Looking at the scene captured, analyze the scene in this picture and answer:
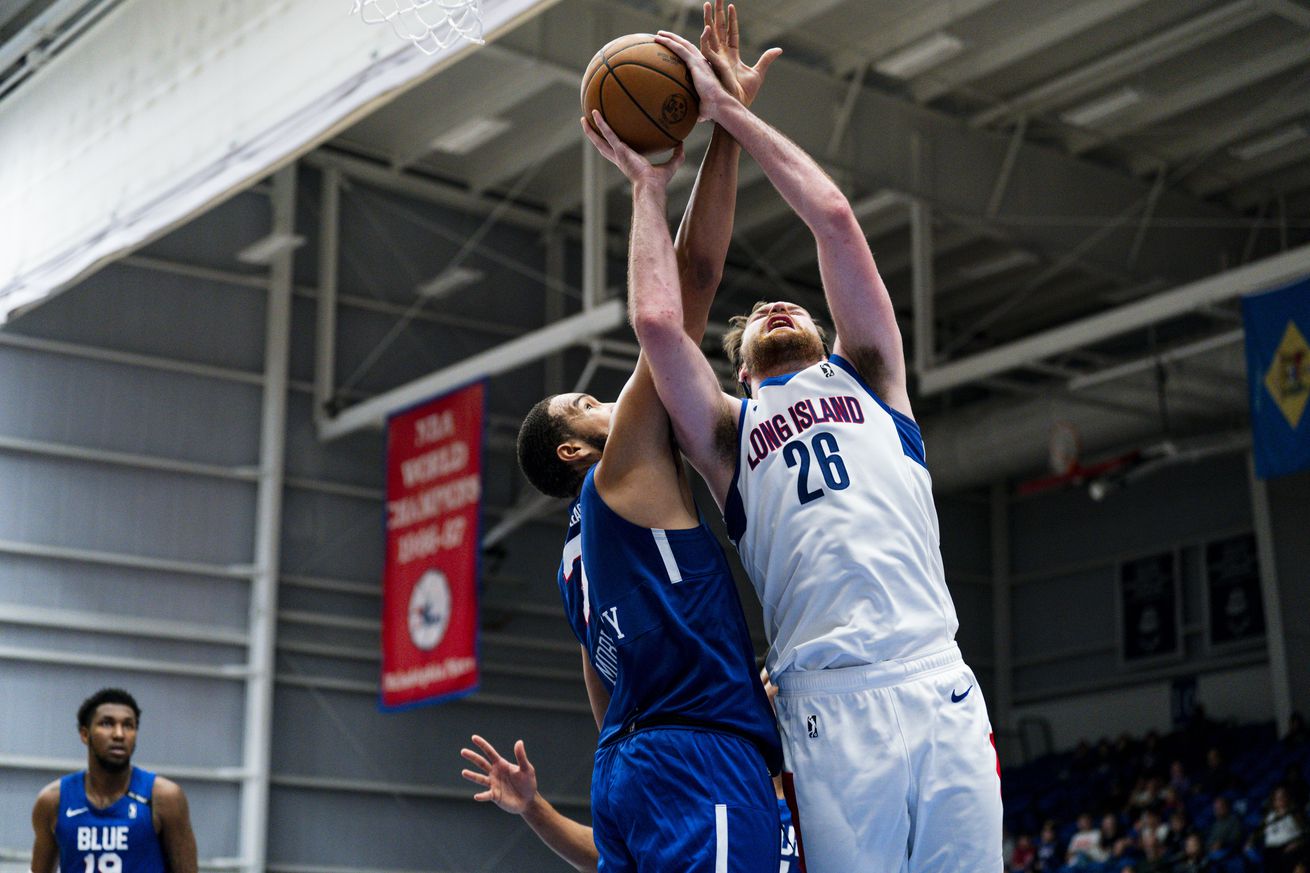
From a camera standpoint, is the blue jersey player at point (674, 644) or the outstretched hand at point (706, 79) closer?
the blue jersey player at point (674, 644)

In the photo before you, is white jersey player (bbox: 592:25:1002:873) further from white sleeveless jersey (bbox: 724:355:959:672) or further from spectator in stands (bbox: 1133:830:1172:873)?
spectator in stands (bbox: 1133:830:1172:873)

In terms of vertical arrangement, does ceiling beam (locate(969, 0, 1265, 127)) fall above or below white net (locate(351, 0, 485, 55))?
above

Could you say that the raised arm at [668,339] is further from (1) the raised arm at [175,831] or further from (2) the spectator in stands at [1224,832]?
(2) the spectator in stands at [1224,832]

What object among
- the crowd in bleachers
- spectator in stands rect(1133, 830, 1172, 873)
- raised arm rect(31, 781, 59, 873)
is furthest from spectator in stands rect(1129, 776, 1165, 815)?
raised arm rect(31, 781, 59, 873)

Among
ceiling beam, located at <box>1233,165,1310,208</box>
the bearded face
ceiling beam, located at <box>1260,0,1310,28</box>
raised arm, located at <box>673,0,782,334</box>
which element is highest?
ceiling beam, located at <box>1233,165,1310,208</box>

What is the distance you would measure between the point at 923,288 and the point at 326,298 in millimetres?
7000

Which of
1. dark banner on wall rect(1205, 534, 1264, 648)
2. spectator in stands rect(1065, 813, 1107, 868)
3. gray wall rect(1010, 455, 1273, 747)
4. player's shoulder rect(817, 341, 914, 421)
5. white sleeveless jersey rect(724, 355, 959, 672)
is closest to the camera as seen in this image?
white sleeveless jersey rect(724, 355, 959, 672)

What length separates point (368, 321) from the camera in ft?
A: 66.1

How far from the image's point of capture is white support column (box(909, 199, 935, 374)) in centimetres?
1792

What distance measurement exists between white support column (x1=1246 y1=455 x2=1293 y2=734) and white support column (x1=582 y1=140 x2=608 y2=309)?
8344mm

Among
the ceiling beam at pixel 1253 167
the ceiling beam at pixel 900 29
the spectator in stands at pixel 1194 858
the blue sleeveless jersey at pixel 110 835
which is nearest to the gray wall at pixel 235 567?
the ceiling beam at pixel 900 29

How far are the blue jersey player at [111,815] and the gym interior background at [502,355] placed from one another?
8.48 meters

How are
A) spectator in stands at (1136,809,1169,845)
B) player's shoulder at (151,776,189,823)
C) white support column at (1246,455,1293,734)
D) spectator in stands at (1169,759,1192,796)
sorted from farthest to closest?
white support column at (1246,455,1293,734) → spectator in stands at (1169,759,1192,796) → spectator in stands at (1136,809,1169,845) → player's shoulder at (151,776,189,823)

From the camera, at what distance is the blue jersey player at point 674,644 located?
3.54m
